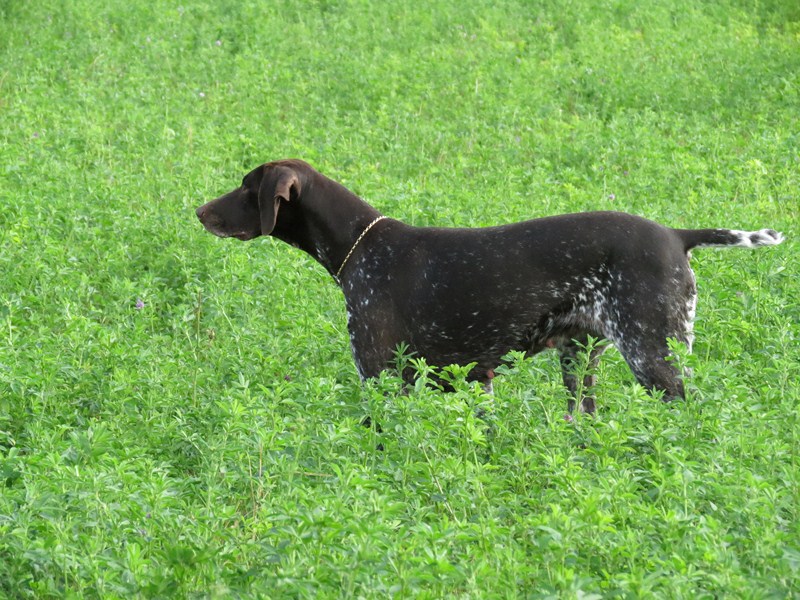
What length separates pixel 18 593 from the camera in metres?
4.53

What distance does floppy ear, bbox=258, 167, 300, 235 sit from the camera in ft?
23.0

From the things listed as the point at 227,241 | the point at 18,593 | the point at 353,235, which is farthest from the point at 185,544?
the point at 227,241

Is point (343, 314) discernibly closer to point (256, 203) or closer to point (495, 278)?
point (256, 203)

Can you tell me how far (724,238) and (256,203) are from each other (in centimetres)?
268

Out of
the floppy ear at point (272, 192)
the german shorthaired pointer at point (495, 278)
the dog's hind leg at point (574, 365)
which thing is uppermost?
the floppy ear at point (272, 192)

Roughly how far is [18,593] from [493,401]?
2450 millimetres

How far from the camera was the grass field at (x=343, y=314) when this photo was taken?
4.32m

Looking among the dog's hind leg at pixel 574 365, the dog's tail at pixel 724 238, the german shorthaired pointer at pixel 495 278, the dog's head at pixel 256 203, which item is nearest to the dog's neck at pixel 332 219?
the german shorthaired pointer at pixel 495 278

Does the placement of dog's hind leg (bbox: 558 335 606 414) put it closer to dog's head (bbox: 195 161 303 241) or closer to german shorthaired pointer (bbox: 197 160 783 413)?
german shorthaired pointer (bbox: 197 160 783 413)

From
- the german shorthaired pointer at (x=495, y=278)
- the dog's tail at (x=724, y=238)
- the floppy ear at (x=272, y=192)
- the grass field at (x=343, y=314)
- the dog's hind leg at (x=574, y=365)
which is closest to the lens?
the grass field at (x=343, y=314)

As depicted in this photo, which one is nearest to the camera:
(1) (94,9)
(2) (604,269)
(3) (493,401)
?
(3) (493,401)

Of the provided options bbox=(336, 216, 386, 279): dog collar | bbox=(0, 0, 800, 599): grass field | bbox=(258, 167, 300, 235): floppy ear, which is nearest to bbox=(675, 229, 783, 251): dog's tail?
bbox=(0, 0, 800, 599): grass field

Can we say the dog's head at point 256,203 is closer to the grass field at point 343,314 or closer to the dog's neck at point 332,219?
the dog's neck at point 332,219

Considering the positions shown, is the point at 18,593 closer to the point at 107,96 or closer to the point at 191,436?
the point at 191,436
